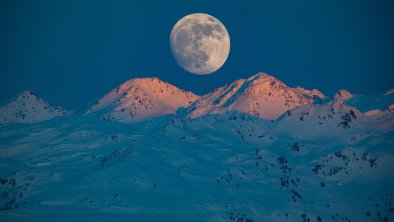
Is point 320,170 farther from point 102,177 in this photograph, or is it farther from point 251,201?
point 102,177

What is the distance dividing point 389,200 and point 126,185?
9129 cm

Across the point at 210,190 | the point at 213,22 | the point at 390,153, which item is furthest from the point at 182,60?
the point at 390,153

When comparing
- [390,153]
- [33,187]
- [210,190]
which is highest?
[390,153]

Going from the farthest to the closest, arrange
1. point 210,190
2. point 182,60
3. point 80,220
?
point 182,60 < point 210,190 < point 80,220

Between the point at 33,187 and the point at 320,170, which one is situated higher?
the point at 320,170

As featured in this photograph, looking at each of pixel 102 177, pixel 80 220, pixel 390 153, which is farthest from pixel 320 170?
pixel 80 220

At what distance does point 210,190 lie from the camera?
541 ft

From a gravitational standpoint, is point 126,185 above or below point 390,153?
below

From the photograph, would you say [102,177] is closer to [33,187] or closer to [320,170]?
[33,187]

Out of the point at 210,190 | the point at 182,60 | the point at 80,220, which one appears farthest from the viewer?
the point at 182,60

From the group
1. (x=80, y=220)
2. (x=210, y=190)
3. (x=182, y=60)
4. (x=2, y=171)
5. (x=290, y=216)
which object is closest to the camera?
(x=80, y=220)

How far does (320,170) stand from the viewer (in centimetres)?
19412

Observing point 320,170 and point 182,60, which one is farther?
point 320,170

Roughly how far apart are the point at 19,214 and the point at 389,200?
395 ft
